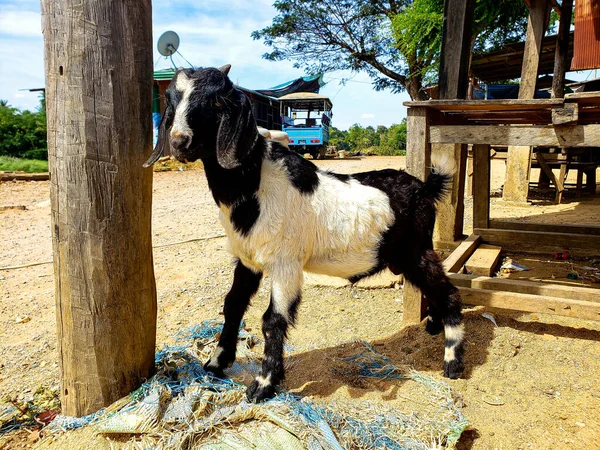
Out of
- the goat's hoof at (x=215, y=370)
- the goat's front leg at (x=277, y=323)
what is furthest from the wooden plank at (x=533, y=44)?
the goat's hoof at (x=215, y=370)

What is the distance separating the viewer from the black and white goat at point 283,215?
246 cm

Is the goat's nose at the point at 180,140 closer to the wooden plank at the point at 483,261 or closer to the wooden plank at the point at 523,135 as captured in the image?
the wooden plank at the point at 523,135

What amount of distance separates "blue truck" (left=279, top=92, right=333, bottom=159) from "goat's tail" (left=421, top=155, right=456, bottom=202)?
17.7 meters

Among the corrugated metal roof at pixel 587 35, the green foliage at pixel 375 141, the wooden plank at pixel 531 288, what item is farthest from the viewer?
the green foliage at pixel 375 141

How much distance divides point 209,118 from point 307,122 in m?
21.4

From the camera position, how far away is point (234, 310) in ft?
10.4

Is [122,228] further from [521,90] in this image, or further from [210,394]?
[521,90]

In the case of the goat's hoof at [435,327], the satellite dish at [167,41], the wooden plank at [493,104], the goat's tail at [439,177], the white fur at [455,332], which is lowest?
the goat's hoof at [435,327]

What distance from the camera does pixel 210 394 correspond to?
2.65 m

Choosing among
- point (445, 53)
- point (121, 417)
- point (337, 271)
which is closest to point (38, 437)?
point (121, 417)

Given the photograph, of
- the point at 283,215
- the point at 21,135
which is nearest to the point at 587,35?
the point at 283,215

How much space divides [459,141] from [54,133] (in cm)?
300

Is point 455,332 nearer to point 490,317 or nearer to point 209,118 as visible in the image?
point 490,317

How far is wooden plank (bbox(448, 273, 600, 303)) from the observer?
3600 mm
